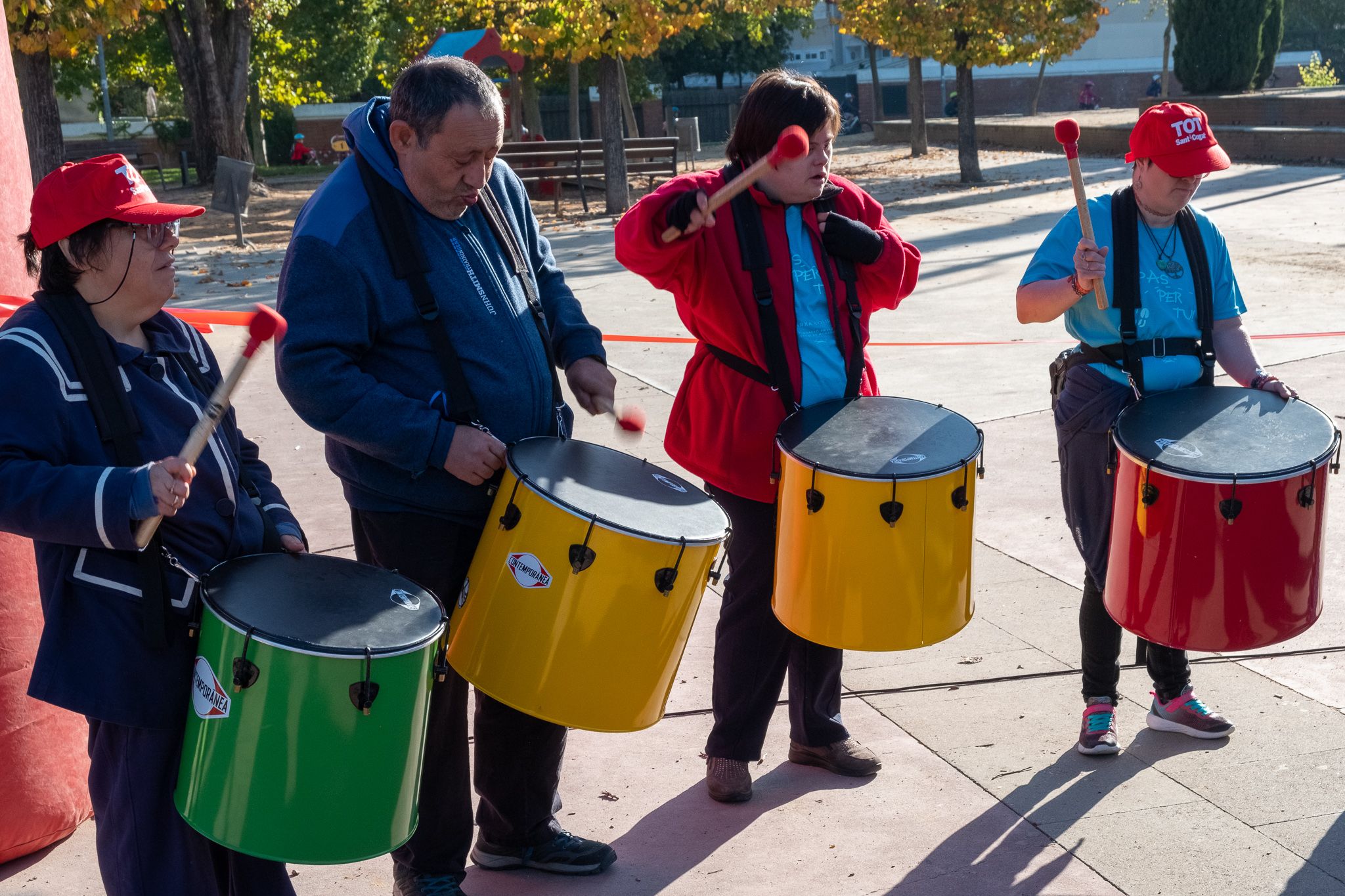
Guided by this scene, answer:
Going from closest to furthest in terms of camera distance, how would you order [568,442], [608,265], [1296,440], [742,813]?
1. [568,442]
2. [1296,440]
3. [742,813]
4. [608,265]

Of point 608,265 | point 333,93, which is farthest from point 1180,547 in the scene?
point 333,93

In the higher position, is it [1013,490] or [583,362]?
[583,362]

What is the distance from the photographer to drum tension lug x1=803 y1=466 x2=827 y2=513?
2.89 metres

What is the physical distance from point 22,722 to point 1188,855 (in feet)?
8.88

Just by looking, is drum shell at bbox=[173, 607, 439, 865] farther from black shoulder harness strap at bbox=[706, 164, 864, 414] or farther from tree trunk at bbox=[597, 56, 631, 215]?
tree trunk at bbox=[597, 56, 631, 215]

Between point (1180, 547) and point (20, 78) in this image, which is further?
Answer: point (20, 78)

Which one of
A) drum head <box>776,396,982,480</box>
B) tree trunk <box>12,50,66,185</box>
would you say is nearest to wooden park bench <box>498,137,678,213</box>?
tree trunk <box>12,50,66,185</box>

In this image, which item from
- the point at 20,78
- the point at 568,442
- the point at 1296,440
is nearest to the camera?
the point at 568,442

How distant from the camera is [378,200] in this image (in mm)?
2697

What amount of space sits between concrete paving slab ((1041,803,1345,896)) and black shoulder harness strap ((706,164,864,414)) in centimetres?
126

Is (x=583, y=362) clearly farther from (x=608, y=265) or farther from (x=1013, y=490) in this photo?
(x=608, y=265)

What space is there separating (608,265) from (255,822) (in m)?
10.7

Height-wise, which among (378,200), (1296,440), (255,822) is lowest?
(255,822)

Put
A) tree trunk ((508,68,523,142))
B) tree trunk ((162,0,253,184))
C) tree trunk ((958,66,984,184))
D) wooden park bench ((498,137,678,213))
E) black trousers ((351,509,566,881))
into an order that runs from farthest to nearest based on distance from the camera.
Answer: tree trunk ((508,68,523,142)), tree trunk ((162,0,253,184)), tree trunk ((958,66,984,184)), wooden park bench ((498,137,678,213)), black trousers ((351,509,566,881))
